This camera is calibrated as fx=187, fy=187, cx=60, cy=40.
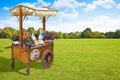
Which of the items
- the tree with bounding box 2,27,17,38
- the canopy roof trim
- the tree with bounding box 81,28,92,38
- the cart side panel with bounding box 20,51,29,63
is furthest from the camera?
the tree with bounding box 81,28,92,38

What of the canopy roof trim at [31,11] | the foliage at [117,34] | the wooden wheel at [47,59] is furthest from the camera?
the foliage at [117,34]

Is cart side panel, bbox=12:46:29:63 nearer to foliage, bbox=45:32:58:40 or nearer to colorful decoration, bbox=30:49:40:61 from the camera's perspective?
colorful decoration, bbox=30:49:40:61

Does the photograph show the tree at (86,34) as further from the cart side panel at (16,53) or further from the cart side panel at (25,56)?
the cart side panel at (25,56)

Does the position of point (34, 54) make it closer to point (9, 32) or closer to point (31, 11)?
point (31, 11)

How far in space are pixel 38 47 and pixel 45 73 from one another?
117 cm

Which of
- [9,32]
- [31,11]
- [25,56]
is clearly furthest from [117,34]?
[25,56]

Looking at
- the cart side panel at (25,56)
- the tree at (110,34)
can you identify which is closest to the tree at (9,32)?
the cart side panel at (25,56)

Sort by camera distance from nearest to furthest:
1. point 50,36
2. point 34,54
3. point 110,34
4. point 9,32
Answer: point 34,54 < point 50,36 < point 9,32 < point 110,34

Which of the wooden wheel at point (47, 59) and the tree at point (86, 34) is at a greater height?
the tree at point (86, 34)

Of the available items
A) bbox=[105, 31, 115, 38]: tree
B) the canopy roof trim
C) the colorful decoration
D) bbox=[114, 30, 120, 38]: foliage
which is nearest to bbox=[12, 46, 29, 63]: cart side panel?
the colorful decoration

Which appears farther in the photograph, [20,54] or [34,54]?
[20,54]

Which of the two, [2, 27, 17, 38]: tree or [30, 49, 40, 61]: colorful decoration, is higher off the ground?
[2, 27, 17, 38]: tree

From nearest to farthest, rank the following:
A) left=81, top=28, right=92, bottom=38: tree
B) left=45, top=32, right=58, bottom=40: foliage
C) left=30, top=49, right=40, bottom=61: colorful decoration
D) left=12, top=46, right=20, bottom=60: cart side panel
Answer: left=30, top=49, right=40, bottom=61: colorful decoration → left=12, top=46, right=20, bottom=60: cart side panel → left=45, top=32, right=58, bottom=40: foliage → left=81, top=28, right=92, bottom=38: tree

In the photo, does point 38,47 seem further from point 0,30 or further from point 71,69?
→ point 0,30
